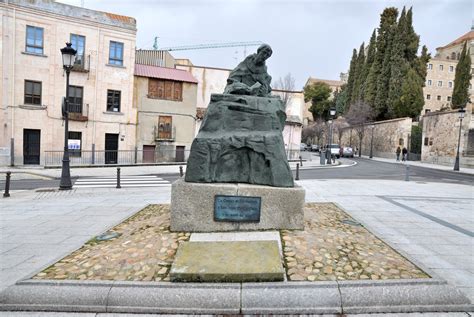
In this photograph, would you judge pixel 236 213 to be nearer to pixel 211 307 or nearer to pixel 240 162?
pixel 240 162

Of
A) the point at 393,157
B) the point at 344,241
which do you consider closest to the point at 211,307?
the point at 344,241

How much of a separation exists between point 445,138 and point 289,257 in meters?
34.3

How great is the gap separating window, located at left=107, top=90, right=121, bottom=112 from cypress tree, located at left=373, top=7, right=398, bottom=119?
36.1m

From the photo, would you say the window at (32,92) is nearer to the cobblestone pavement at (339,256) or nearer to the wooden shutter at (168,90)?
the wooden shutter at (168,90)

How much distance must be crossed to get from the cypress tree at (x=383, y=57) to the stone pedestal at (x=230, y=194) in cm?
4452

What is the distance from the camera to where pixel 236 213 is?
5098 mm

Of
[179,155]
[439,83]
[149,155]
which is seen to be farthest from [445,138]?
[439,83]

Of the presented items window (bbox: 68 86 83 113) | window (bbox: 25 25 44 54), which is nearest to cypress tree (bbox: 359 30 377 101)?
window (bbox: 68 86 83 113)

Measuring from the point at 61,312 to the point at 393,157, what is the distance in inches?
1692

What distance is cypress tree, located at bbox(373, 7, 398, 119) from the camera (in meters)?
42.9

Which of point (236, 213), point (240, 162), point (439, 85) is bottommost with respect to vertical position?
point (236, 213)

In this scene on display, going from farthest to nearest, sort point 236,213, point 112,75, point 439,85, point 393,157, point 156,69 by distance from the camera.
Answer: point 439,85, point 393,157, point 156,69, point 112,75, point 236,213

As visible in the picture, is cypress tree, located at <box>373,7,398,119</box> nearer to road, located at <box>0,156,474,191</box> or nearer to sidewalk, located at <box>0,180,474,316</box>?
road, located at <box>0,156,474,191</box>

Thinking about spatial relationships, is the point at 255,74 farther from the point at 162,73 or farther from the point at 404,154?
the point at 404,154
